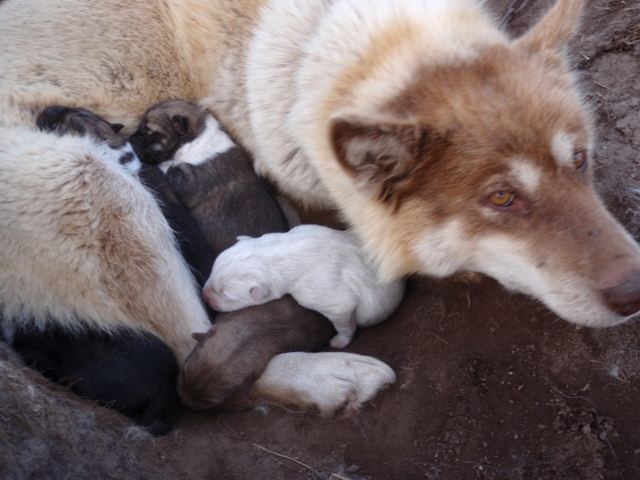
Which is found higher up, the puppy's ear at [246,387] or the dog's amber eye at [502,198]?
the dog's amber eye at [502,198]

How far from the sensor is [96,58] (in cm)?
354

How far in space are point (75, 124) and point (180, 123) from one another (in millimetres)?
648

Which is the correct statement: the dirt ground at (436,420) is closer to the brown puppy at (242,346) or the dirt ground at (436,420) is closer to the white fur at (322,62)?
the brown puppy at (242,346)

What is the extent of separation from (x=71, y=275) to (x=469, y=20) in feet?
8.22

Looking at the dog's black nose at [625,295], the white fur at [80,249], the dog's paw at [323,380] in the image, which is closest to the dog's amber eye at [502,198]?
the dog's black nose at [625,295]

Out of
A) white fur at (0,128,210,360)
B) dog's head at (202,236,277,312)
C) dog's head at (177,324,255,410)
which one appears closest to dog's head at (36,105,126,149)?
white fur at (0,128,210,360)

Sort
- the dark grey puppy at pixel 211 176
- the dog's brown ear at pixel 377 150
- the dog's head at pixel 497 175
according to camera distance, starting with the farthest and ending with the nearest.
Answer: the dark grey puppy at pixel 211 176
the dog's head at pixel 497 175
the dog's brown ear at pixel 377 150

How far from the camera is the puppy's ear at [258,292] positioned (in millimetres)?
3205

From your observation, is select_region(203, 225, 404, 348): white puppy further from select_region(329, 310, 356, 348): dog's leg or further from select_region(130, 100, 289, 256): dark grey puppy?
select_region(130, 100, 289, 256): dark grey puppy

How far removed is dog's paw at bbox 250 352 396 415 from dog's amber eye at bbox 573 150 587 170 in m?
1.43

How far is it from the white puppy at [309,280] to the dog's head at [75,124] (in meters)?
1.08

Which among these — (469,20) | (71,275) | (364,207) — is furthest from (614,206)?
(71,275)

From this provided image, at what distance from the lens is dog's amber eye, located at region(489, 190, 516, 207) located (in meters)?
2.43

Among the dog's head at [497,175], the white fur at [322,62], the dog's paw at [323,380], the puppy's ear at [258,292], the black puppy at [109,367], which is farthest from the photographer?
the puppy's ear at [258,292]
